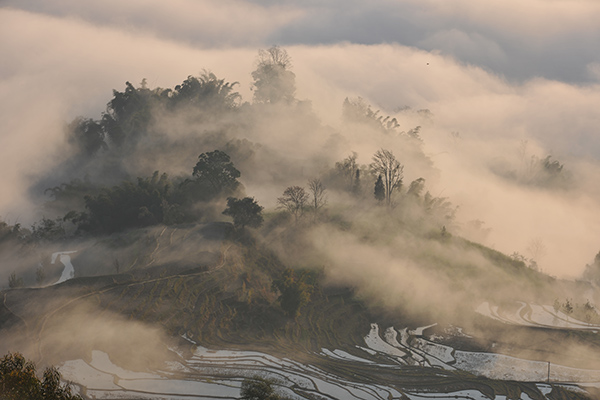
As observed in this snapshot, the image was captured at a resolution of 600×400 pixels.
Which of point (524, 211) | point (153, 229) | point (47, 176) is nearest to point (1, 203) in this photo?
point (47, 176)

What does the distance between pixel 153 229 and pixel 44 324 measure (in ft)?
116

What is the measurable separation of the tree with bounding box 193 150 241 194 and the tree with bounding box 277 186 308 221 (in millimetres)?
11878

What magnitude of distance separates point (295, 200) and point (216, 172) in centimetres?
1719

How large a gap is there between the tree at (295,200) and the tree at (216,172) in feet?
39.0

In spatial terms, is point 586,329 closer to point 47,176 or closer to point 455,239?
point 455,239

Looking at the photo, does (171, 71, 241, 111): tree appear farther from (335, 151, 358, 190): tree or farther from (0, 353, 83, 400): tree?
(0, 353, 83, 400): tree

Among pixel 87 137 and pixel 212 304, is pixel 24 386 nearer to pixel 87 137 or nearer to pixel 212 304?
pixel 212 304

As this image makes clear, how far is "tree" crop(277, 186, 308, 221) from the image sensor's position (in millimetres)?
97688

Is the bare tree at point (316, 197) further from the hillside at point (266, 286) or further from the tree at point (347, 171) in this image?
the tree at point (347, 171)

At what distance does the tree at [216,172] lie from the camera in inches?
4124

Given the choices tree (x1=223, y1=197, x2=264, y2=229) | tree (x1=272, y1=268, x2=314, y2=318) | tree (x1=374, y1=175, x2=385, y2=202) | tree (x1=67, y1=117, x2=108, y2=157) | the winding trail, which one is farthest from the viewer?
tree (x1=67, y1=117, x2=108, y2=157)

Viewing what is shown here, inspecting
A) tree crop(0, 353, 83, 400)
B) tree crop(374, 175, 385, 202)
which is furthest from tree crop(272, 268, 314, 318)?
tree crop(0, 353, 83, 400)

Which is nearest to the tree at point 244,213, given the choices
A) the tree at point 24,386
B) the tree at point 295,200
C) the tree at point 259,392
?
the tree at point 295,200

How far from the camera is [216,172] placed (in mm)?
104875
